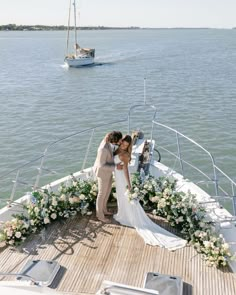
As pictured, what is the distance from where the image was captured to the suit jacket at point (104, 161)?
6051 mm

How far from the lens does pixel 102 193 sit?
6.45 metres

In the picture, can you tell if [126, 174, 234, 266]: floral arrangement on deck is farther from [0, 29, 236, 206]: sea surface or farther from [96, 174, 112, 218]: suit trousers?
[0, 29, 236, 206]: sea surface

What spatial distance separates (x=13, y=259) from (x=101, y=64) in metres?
43.0

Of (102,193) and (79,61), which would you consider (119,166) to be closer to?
(102,193)

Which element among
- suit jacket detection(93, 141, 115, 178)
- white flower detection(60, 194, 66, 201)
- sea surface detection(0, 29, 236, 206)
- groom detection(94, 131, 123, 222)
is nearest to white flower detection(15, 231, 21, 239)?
white flower detection(60, 194, 66, 201)

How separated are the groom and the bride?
0.33 ft

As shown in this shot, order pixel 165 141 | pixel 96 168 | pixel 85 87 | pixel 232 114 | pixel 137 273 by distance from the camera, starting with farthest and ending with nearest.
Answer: pixel 85 87 → pixel 232 114 → pixel 165 141 → pixel 96 168 → pixel 137 273

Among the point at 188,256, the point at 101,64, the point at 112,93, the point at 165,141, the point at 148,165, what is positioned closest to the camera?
the point at 188,256

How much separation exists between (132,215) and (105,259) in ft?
3.12

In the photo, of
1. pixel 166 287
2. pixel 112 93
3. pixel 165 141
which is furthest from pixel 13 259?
pixel 112 93

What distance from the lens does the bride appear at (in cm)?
602

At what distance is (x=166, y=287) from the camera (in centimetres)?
492

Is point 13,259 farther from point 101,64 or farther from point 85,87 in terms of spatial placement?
point 101,64

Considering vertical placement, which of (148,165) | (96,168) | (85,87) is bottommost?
(85,87)
